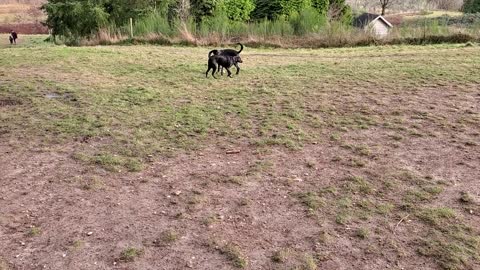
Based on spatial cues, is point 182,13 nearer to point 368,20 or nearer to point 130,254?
point 368,20

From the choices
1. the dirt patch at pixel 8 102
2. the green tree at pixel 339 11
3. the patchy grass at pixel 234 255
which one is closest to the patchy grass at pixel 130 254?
the patchy grass at pixel 234 255

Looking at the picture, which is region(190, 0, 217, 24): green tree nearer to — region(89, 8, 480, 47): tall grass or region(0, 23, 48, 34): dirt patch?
region(89, 8, 480, 47): tall grass

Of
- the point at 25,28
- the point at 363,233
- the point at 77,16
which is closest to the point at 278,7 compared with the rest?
the point at 77,16

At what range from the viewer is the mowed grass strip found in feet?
16.5

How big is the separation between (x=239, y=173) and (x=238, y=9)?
1502 centimetres

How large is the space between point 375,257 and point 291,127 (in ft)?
8.40

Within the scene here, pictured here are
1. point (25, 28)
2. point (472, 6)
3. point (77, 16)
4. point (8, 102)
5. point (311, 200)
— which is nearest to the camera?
point (311, 200)

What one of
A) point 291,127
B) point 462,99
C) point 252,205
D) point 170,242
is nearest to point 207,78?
point 291,127

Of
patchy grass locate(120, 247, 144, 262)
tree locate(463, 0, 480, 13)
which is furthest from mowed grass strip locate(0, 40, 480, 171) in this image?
tree locate(463, 0, 480, 13)

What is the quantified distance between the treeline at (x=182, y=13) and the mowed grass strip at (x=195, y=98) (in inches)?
268

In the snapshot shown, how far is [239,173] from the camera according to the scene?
413 cm

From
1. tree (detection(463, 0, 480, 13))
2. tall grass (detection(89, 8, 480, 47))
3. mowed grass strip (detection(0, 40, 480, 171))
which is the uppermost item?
tree (detection(463, 0, 480, 13))

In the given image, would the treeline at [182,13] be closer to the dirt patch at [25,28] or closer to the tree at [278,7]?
the tree at [278,7]

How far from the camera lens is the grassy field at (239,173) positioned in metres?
2.99
